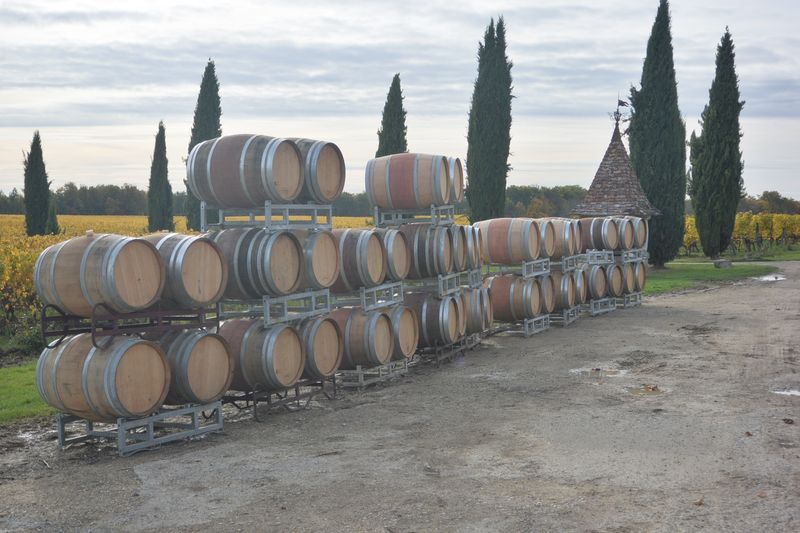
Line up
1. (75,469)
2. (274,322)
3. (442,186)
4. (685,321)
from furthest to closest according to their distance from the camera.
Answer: (685,321)
(442,186)
(274,322)
(75,469)

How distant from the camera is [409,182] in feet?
45.5

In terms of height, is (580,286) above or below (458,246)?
below

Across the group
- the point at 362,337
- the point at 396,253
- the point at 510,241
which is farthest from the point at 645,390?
the point at 510,241

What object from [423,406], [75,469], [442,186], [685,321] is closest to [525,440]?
[423,406]

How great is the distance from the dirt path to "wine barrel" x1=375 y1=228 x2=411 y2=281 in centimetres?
156

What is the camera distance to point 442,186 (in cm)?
1400

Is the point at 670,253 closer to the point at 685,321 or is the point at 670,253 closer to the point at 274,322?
the point at 685,321

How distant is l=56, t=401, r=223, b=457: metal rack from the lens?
329 inches

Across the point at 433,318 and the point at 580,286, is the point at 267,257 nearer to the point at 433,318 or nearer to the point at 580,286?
the point at 433,318

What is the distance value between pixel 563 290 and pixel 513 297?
2.10m

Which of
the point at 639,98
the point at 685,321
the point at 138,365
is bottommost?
the point at 685,321

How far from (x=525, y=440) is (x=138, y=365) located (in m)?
3.84

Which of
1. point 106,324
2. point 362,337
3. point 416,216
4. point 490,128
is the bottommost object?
point 362,337

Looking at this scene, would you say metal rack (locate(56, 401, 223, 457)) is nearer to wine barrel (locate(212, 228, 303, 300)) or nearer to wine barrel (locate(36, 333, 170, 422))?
wine barrel (locate(36, 333, 170, 422))
